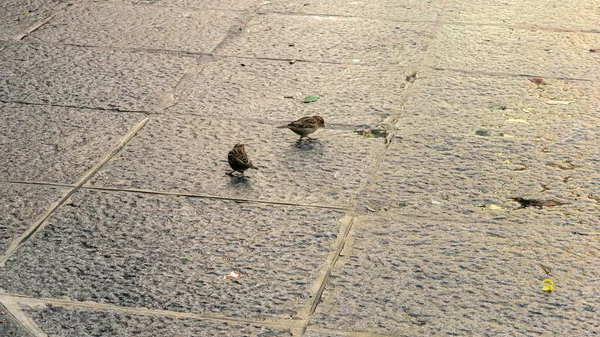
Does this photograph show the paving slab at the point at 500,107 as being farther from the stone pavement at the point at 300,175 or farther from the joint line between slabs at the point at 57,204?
the joint line between slabs at the point at 57,204

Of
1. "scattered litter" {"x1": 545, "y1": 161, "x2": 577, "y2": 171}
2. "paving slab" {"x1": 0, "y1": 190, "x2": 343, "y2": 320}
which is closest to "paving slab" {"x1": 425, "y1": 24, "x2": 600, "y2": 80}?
"scattered litter" {"x1": 545, "y1": 161, "x2": 577, "y2": 171}

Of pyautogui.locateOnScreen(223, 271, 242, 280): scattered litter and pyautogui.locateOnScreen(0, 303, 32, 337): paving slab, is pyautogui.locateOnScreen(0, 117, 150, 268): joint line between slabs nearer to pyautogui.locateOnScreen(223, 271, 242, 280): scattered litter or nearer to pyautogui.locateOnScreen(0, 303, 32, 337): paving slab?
pyautogui.locateOnScreen(0, 303, 32, 337): paving slab

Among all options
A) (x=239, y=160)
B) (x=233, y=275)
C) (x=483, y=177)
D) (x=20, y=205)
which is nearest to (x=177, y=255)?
(x=233, y=275)

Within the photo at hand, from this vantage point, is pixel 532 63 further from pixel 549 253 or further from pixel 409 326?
pixel 409 326

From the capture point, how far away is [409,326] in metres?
3.38

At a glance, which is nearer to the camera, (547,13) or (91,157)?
(91,157)

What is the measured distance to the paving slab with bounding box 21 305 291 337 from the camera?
11.0 feet

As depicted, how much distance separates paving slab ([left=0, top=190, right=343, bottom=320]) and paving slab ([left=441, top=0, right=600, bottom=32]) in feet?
12.2

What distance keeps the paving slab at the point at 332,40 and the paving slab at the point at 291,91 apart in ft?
0.61

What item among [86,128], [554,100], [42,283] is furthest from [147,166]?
[554,100]

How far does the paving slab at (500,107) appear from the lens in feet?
17.1

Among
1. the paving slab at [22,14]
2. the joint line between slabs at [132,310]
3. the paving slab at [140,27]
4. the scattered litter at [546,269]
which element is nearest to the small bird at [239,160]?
the joint line between slabs at [132,310]

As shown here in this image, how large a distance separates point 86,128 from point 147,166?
703mm

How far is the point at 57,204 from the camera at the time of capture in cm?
437
